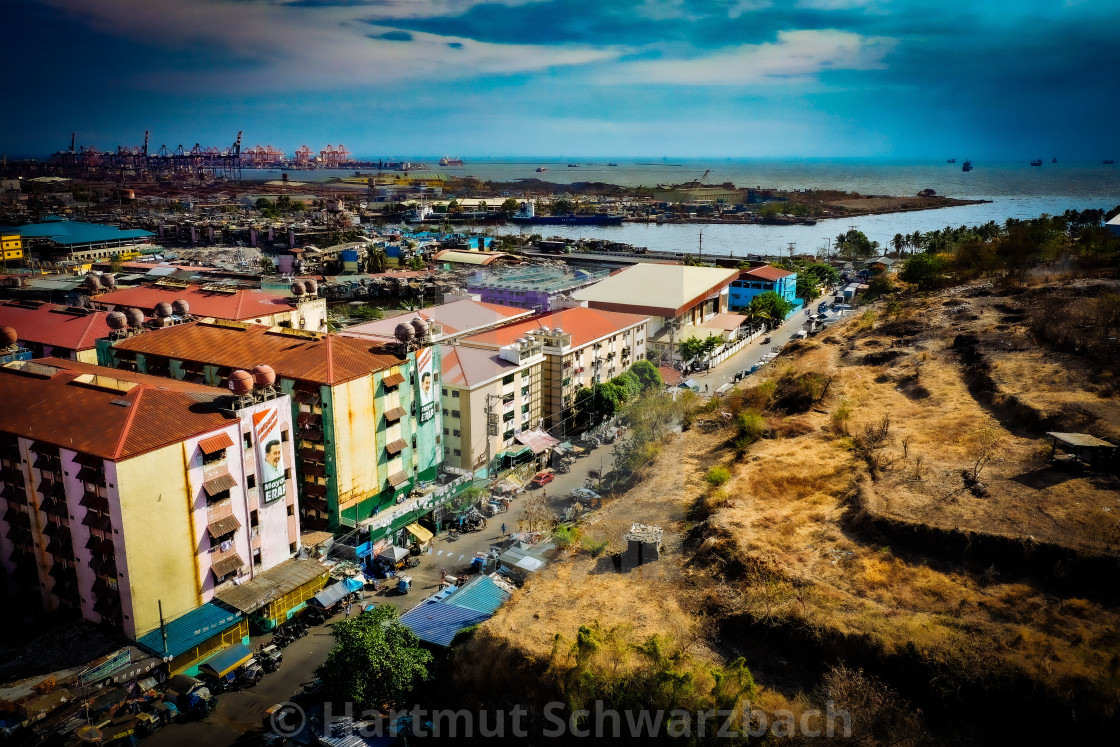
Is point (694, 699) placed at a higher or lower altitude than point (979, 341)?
lower

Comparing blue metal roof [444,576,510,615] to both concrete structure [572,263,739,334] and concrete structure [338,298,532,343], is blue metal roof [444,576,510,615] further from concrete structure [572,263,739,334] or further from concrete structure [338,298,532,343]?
concrete structure [572,263,739,334]

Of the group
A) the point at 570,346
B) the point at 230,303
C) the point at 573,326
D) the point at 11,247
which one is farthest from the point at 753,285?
the point at 11,247

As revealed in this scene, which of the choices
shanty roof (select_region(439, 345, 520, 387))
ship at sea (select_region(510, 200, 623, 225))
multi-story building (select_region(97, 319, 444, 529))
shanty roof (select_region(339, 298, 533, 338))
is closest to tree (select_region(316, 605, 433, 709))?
multi-story building (select_region(97, 319, 444, 529))

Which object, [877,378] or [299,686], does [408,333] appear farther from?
[877,378]

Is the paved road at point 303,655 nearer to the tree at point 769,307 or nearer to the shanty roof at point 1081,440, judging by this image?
the shanty roof at point 1081,440

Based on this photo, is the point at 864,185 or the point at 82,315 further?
the point at 864,185

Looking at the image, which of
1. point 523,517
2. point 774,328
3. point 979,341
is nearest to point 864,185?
point 774,328
